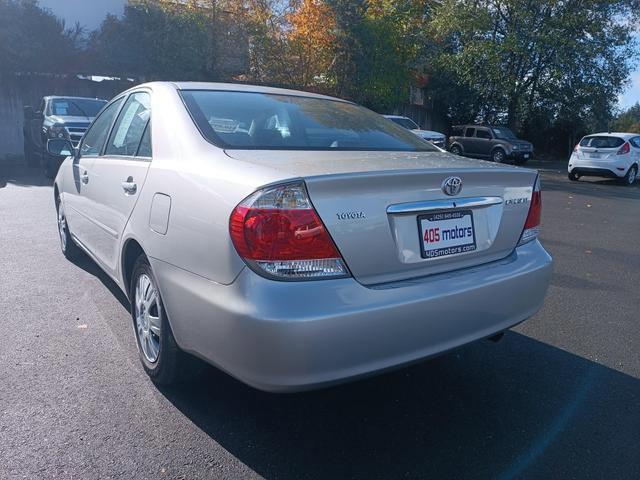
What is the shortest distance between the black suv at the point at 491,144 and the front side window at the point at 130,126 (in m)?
19.4

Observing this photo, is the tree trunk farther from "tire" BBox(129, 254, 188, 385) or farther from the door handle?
"tire" BBox(129, 254, 188, 385)

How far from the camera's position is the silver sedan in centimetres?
229

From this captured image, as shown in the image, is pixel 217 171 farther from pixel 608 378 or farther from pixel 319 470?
pixel 608 378

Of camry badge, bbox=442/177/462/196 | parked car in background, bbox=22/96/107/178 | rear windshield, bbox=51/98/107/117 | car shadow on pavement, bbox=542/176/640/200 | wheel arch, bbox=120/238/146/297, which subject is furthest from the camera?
rear windshield, bbox=51/98/107/117

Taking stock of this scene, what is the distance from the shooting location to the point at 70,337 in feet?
12.6

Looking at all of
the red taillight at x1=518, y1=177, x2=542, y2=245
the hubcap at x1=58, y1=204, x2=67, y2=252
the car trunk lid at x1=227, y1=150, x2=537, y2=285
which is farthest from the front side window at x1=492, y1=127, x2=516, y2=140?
the car trunk lid at x1=227, y1=150, x2=537, y2=285

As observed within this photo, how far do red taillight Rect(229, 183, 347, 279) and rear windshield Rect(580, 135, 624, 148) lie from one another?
15.7 m

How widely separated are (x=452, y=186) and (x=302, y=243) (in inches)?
33.0

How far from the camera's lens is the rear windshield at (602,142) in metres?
15.6

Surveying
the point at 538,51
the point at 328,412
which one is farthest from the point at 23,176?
the point at 538,51

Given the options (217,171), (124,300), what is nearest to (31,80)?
(124,300)

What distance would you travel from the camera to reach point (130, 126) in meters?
3.82

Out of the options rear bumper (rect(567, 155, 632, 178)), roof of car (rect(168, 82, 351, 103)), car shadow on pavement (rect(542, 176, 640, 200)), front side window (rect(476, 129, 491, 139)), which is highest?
roof of car (rect(168, 82, 351, 103))

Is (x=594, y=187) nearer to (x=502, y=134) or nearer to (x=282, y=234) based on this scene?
(x=502, y=134)
